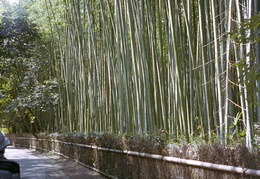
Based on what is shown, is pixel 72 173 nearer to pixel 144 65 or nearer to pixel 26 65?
pixel 144 65

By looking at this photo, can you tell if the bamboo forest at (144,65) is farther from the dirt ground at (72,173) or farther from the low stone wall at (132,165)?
the dirt ground at (72,173)

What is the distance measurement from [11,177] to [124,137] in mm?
3656

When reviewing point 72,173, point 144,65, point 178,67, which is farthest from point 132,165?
point 72,173

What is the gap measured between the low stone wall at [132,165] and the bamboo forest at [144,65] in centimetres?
34

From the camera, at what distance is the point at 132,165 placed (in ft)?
17.1

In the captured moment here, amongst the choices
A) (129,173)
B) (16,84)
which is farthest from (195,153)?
(16,84)

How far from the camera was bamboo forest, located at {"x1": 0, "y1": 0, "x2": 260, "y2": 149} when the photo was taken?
3598mm

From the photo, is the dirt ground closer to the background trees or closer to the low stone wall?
the low stone wall

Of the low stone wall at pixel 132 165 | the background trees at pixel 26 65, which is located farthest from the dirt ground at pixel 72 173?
the background trees at pixel 26 65

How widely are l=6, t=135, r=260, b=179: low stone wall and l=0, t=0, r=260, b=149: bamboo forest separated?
1.12 ft

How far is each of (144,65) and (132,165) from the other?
4.86 feet

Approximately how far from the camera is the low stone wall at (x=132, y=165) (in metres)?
3.50

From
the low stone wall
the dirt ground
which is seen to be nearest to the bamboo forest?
the low stone wall

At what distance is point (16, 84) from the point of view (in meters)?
15.7
